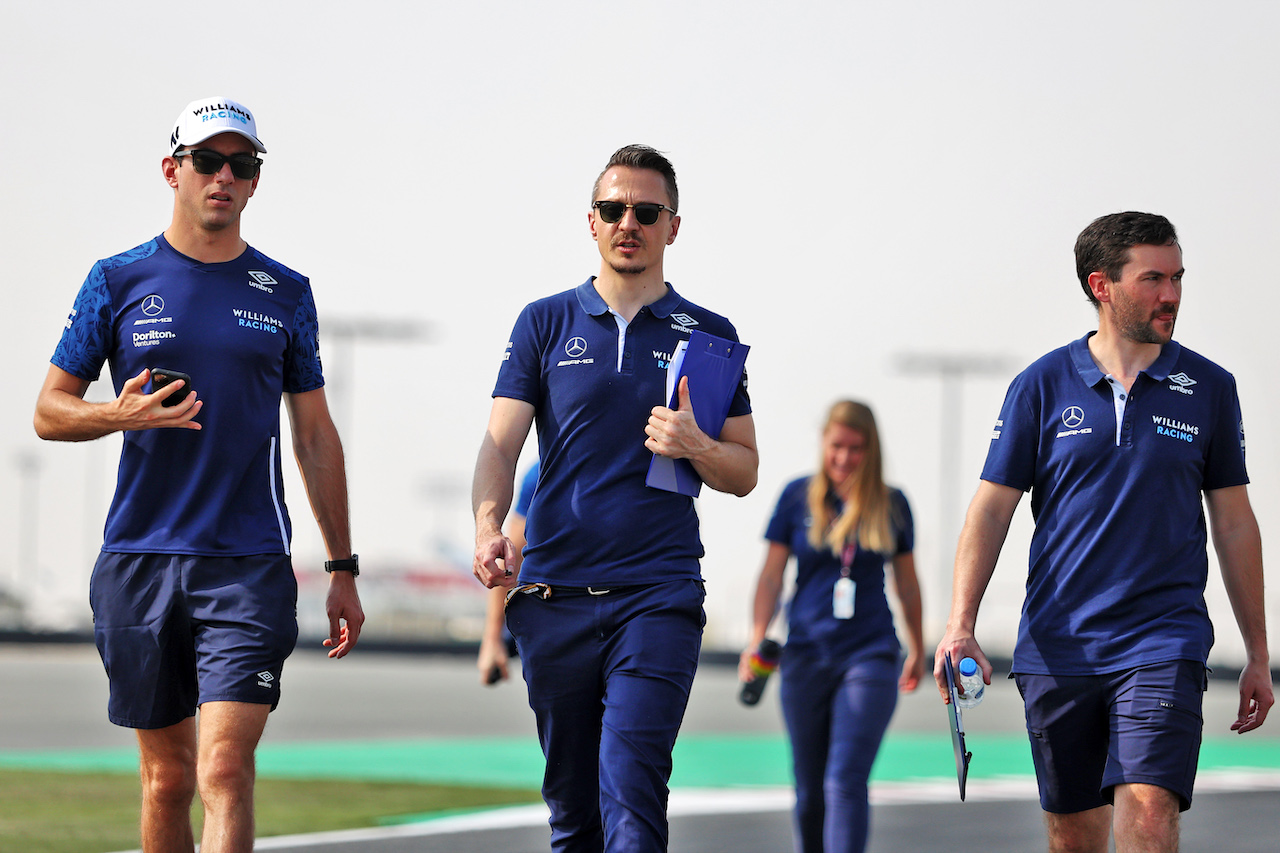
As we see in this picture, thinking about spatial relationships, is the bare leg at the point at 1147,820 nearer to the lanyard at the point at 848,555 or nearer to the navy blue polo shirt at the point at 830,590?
the navy blue polo shirt at the point at 830,590

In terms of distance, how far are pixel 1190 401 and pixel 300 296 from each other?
274 centimetres

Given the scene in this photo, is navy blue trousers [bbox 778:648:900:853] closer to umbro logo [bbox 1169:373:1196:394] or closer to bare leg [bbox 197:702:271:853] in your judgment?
umbro logo [bbox 1169:373:1196:394]

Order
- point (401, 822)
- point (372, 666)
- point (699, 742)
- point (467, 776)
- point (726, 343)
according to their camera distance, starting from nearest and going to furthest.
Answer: point (726, 343), point (401, 822), point (467, 776), point (699, 742), point (372, 666)

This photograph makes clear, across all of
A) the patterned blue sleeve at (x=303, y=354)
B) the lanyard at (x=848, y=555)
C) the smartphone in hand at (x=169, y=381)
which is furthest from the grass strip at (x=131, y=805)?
the smartphone in hand at (x=169, y=381)

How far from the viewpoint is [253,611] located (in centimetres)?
464

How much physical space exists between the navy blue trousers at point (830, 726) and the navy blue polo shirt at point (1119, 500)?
1.84 metres

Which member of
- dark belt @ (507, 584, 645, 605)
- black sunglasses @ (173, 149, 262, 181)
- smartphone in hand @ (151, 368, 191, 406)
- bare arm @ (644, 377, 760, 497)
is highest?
black sunglasses @ (173, 149, 262, 181)

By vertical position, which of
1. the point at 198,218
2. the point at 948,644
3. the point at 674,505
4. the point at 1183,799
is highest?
the point at 198,218

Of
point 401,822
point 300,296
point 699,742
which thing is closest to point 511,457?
point 300,296

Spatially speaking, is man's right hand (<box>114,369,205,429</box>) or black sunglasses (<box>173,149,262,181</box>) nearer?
man's right hand (<box>114,369,205,429</box>)

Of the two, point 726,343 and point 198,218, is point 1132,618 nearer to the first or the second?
point 726,343

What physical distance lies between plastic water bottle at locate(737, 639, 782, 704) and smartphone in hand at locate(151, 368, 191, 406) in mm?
3445

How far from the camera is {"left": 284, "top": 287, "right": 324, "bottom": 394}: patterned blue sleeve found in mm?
5000

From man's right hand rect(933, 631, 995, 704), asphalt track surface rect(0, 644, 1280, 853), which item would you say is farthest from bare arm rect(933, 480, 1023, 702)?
asphalt track surface rect(0, 644, 1280, 853)
